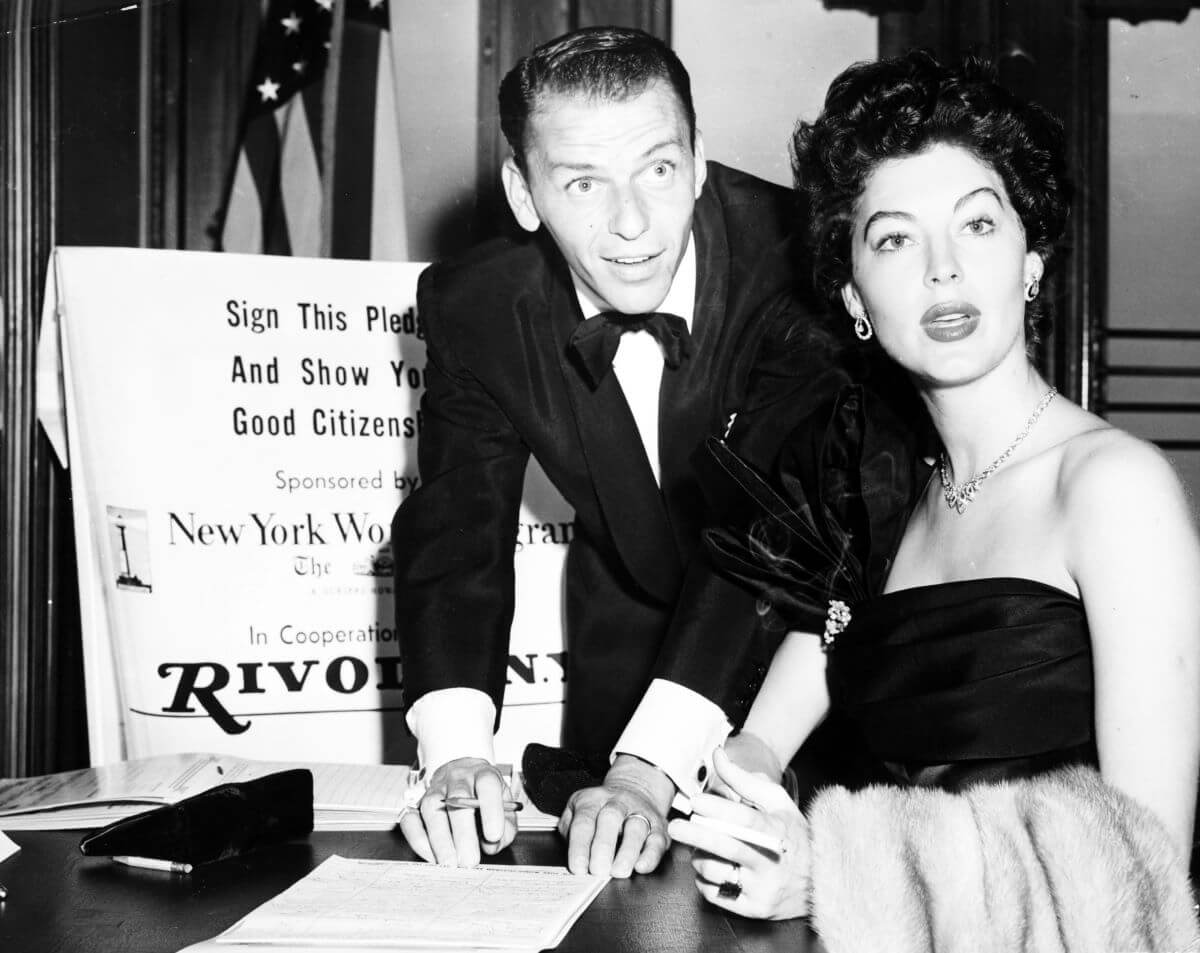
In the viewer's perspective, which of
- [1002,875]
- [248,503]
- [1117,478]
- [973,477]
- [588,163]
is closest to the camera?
[1002,875]

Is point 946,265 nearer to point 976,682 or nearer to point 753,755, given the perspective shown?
point 976,682

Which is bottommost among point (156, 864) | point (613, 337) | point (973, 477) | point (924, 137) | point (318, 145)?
point (156, 864)

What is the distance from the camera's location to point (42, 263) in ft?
9.62

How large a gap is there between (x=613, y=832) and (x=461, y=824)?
0.18m

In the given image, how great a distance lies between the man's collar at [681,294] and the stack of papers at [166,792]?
0.80 m

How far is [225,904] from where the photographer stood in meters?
1.16

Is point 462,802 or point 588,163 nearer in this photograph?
point 462,802

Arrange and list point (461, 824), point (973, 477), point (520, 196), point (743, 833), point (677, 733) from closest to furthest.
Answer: point (743, 833) < point (461, 824) < point (973, 477) < point (677, 733) < point (520, 196)

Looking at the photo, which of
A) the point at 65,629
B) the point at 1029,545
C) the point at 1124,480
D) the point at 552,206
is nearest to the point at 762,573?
the point at 1029,545

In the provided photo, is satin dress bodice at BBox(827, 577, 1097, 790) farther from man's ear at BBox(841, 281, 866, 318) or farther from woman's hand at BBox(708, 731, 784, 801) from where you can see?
man's ear at BBox(841, 281, 866, 318)

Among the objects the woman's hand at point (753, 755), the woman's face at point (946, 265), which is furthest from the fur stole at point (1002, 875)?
the woman's face at point (946, 265)

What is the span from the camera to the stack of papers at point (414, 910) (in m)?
1.00

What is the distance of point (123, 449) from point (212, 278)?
458 millimetres

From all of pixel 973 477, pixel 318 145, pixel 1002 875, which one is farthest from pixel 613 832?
pixel 318 145
